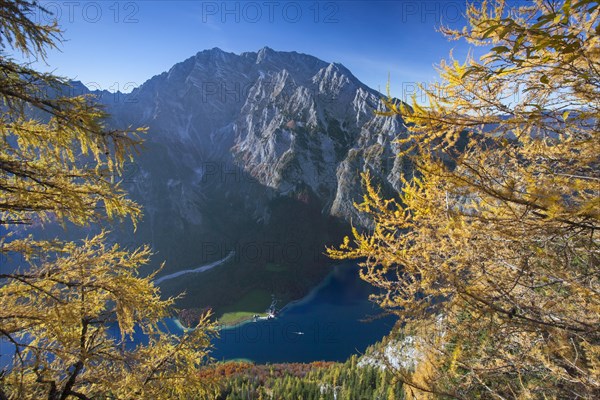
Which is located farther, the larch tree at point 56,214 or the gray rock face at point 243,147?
the gray rock face at point 243,147

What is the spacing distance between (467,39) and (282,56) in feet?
594

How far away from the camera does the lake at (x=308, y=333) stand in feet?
121

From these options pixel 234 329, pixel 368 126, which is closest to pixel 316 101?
pixel 368 126

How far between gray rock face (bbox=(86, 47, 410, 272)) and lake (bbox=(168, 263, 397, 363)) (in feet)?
108

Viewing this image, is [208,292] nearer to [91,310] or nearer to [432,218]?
[91,310]

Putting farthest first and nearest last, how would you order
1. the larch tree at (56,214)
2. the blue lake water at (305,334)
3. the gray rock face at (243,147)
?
the gray rock face at (243,147), the blue lake water at (305,334), the larch tree at (56,214)

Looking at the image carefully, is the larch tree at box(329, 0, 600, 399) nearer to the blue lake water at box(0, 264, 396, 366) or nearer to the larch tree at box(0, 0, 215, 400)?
the larch tree at box(0, 0, 215, 400)

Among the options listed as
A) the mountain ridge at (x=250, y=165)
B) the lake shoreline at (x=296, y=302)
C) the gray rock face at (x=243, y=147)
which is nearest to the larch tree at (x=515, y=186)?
the lake shoreline at (x=296, y=302)

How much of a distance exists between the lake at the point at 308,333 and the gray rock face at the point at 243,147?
32838 mm

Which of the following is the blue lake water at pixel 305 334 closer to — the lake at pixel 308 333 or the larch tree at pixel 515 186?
the lake at pixel 308 333

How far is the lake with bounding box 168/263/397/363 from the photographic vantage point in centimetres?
3703

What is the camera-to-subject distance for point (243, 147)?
376 ft

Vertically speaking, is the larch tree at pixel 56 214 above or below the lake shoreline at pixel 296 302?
above

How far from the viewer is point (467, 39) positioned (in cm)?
270
